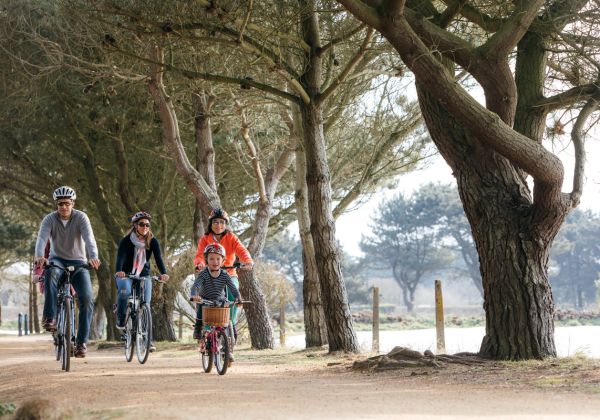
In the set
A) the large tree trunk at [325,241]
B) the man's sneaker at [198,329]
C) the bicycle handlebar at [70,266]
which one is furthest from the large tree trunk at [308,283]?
the bicycle handlebar at [70,266]

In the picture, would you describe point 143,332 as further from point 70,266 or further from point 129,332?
point 70,266

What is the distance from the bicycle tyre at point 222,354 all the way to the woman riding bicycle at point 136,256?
1640 millimetres

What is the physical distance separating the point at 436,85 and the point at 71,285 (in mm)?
4596

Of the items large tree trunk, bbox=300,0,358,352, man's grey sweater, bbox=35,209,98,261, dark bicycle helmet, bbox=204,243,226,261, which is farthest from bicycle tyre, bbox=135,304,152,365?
large tree trunk, bbox=300,0,358,352

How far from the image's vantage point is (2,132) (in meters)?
22.3

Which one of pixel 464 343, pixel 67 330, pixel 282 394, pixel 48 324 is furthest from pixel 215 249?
pixel 464 343

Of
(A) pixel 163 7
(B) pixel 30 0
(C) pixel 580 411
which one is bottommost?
(C) pixel 580 411

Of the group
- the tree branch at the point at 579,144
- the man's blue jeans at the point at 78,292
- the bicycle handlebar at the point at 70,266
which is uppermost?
the tree branch at the point at 579,144

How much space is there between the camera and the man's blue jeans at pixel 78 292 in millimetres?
10375

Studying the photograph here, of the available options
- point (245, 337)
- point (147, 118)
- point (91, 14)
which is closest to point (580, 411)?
point (91, 14)

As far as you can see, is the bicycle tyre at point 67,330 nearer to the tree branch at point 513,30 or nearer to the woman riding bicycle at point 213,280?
the woman riding bicycle at point 213,280

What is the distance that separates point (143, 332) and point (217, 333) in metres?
2.02

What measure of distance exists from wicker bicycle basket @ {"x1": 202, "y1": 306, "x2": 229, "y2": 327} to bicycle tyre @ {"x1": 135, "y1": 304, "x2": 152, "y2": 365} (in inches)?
67.5

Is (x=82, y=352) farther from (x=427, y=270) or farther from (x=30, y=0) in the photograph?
(x=427, y=270)
